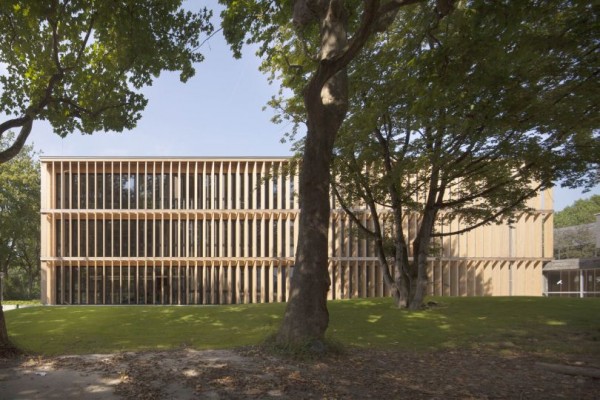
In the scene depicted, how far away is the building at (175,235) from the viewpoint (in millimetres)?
38000

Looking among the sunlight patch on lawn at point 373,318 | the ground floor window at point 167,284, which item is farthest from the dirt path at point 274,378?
the ground floor window at point 167,284

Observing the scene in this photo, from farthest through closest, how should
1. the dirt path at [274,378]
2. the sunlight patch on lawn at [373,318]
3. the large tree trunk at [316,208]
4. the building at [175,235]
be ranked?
1. the building at [175,235]
2. the sunlight patch on lawn at [373,318]
3. the large tree trunk at [316,208]
4. the dirt path at [274,378]

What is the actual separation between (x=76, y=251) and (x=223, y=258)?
1206 cm

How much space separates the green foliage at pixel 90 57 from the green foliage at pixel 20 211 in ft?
105

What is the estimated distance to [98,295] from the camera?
37.9m

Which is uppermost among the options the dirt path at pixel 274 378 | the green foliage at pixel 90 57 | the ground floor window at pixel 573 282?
the green foliage at pixel 90 57

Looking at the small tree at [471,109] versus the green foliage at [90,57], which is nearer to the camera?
the small tree at [471,109]

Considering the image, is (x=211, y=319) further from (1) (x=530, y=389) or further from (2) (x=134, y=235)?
(2) (x=134, y=235)

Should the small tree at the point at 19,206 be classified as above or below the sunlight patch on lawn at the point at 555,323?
above

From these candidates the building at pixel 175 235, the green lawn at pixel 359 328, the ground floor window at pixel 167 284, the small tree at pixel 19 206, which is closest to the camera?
the green lawn at pixel 359 328

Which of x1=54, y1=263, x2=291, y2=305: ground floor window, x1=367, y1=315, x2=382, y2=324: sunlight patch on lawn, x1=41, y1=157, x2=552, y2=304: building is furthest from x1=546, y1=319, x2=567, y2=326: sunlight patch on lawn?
x1=54, y1=263, x2=291, y2=305: ground floor window

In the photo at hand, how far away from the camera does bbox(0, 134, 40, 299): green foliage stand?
43.4 meters

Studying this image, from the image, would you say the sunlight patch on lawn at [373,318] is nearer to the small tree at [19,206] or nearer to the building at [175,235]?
the building at [175,235]

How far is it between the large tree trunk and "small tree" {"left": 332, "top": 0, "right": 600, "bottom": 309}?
1.87 m
